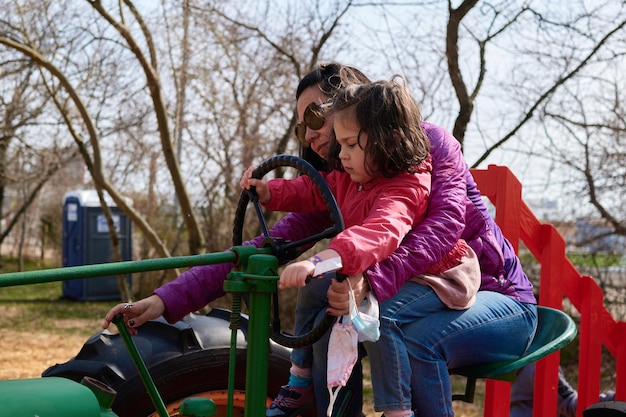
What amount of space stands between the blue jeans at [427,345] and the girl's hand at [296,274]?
398mm

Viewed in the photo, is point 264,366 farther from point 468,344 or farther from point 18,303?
point 18,303

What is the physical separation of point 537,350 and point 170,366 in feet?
3.83

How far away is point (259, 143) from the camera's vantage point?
7.70 metres

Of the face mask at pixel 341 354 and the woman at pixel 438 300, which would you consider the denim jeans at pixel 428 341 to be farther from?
the face mask at pixel 341 354

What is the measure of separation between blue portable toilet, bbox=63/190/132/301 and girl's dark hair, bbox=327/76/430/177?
38.7ft

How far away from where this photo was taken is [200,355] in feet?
9.02

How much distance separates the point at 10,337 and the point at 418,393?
8269 millimetres

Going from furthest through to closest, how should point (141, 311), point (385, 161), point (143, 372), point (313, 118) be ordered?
1. point (313, 118)
2. point (141, 311)
3. point (385, 161)
4. point (143, 372)

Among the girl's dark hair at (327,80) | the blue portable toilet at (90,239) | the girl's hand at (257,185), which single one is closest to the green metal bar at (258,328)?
the girl's hand at (257,185)

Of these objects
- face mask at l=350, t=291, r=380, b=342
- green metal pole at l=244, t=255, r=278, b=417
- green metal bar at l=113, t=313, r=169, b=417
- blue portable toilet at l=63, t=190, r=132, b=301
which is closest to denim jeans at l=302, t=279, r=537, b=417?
face mask at l=350, t=291, r=380, b=342

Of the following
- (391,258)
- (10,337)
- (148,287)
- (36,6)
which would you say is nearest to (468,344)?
(391,258)

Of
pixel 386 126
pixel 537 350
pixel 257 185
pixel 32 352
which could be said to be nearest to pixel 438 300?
pixel 537 350

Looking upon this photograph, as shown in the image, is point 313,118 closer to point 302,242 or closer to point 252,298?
point 302,242

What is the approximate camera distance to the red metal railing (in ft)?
11.1
